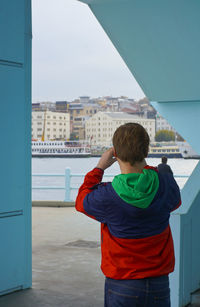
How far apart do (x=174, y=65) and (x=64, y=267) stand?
2855 millimetres

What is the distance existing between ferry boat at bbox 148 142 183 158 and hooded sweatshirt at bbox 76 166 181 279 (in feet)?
118

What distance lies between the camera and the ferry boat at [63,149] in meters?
46.5

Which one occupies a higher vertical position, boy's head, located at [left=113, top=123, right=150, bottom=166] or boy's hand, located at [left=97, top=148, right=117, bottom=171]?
boy's head, located at [left=113, top=123, right=150, bottom=166]

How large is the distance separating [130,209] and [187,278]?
2.41 meters

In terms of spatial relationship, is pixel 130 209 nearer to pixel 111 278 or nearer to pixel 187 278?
pixel 111 278

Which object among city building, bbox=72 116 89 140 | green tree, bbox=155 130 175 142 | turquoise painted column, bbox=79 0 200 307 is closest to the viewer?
turquoise painted column, bbox=79 0 200 307

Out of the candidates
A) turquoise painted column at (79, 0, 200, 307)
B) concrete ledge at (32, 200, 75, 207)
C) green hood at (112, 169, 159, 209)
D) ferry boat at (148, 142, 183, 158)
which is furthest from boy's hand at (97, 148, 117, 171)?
ferry boat at (148, 142, 183, 158)

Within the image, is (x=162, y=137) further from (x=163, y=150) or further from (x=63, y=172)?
(x=63, y=172)

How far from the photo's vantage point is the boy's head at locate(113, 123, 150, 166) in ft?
5.83

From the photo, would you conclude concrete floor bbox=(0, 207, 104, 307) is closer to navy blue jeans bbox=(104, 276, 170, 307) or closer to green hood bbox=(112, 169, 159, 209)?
navy blue jeans bbox=(104, 276, 170, 307)

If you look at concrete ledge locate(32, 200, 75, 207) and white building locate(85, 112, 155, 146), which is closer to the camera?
concrete ledge locate(32, 200, 75, 207)

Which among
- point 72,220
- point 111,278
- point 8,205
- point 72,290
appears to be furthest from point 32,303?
point 72,220

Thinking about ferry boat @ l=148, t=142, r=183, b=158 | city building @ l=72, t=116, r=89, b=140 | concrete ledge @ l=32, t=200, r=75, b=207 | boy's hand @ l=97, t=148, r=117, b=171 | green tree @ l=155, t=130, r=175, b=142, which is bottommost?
concrete ledge @ l=32, t=200, r=75, b=207

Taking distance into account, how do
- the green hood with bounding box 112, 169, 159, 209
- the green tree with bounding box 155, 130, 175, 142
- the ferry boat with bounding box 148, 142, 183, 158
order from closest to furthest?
the green hood with bounding box 112, 169, 159, 209
the ferry boat with bounding box 148, 142, 183, 158
the green tree with bounding box 155, 130, 175, 142
